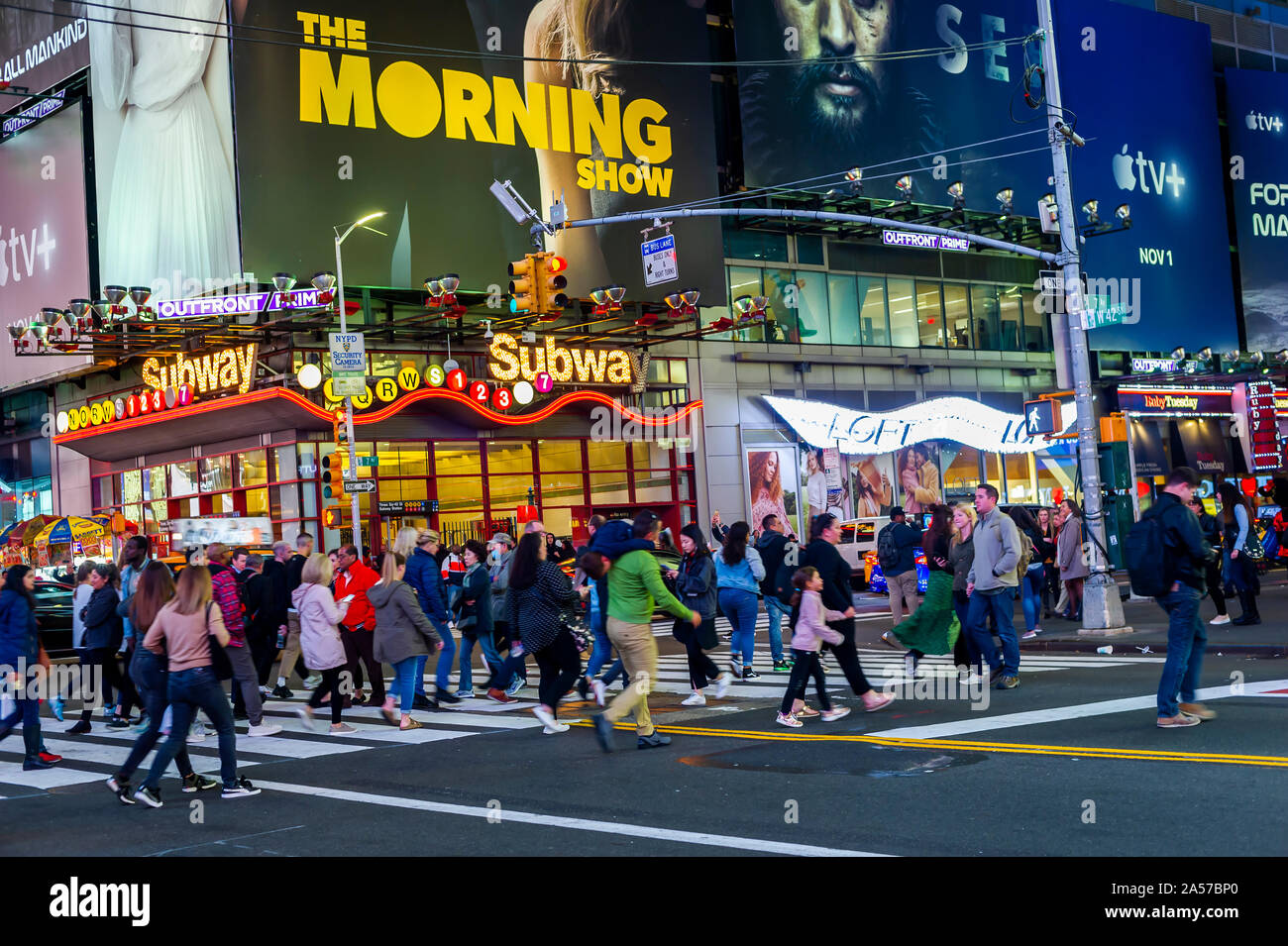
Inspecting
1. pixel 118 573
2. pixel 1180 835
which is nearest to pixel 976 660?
pixel 1180 835

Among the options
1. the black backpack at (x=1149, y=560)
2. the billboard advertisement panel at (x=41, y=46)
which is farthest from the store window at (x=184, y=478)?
the black backpack at (x=1149, y=560)

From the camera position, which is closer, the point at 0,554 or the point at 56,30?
the point at 0,554

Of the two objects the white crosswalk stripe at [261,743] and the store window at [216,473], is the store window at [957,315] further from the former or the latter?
the white crosswalk stripe at [261,743]

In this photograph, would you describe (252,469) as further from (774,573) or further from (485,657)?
(774,573)

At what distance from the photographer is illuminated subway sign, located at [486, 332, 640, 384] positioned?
122 ft

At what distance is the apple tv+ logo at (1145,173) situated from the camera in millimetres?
49219

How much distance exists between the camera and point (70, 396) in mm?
41906

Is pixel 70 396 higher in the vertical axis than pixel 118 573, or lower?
higher

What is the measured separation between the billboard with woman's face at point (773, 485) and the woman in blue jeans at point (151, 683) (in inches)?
1264

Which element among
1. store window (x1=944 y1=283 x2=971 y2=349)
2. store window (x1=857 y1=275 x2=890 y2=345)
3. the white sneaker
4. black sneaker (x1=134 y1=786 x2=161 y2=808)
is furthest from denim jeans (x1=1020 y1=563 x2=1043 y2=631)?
store window (x1=944 y1=283 x2=971 y2=349)

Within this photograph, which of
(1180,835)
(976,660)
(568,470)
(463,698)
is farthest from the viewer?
(568,470)

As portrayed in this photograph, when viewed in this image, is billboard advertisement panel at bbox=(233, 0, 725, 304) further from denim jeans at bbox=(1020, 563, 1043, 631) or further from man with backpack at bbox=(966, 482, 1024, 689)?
man with backpack at bbox=(966, 482, 1024, 689)

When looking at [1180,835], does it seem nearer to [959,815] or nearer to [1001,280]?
[959,815]

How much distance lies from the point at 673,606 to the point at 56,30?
3726 cm
